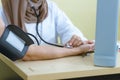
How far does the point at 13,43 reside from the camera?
0.89 m

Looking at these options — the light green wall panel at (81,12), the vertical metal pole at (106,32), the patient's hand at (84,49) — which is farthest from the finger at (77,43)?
the light green wall panel at (81,12)

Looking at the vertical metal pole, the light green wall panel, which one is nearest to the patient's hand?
the vertical metal pole

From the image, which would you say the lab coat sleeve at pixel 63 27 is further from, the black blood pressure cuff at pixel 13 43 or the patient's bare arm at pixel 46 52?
the black blood pressure cuff at pixel 13 43

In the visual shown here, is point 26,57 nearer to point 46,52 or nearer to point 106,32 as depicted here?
point 46,52

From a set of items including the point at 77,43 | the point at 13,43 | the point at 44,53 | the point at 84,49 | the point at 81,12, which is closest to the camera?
the point at 13,43

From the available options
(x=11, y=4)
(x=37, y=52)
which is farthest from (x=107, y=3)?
(x=11, y=4)

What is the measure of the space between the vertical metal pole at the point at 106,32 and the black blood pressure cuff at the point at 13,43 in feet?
0.86

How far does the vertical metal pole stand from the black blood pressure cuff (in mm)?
263

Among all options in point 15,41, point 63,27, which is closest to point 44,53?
point 15,41

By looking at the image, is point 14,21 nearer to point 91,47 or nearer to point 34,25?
point 34,25

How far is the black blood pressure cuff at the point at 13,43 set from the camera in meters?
0.87

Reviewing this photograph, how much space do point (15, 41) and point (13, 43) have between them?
0.01 metres

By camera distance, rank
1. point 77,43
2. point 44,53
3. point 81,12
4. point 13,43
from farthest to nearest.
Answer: point 81,12, point 77,43, point 44,53, point 13,43

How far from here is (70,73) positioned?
2.72 feet
